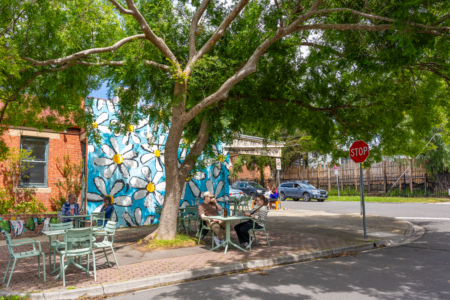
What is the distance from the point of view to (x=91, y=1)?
859cm

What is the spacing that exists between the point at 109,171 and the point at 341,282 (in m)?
9.61

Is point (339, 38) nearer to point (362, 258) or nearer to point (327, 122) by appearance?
point (327, 122)

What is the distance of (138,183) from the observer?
524 inches

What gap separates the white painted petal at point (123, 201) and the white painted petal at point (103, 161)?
1.37 meters

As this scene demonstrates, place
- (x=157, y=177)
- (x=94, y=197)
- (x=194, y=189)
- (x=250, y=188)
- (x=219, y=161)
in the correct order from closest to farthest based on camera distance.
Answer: (x=94, y=197), (x=157, y=177), (x=194, y=189), (x=219, y=161), (x=250, y=188)

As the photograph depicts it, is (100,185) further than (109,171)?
No

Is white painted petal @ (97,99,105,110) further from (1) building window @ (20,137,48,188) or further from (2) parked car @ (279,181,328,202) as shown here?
(2) parked car @ (279,181,328,202)

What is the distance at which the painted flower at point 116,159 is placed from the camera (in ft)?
41.3

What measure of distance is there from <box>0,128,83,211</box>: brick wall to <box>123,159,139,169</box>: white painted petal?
2.06 metres

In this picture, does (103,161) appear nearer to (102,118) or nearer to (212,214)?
(102,118)

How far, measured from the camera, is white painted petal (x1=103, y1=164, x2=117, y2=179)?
494 inches

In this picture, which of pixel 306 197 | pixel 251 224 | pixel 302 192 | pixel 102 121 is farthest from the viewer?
pixel 302 192

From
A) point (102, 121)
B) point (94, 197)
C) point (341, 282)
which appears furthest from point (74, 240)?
point (102, 121)

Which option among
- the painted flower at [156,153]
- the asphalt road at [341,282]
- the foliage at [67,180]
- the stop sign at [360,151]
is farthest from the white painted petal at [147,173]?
the asphalt road at [341,282]
